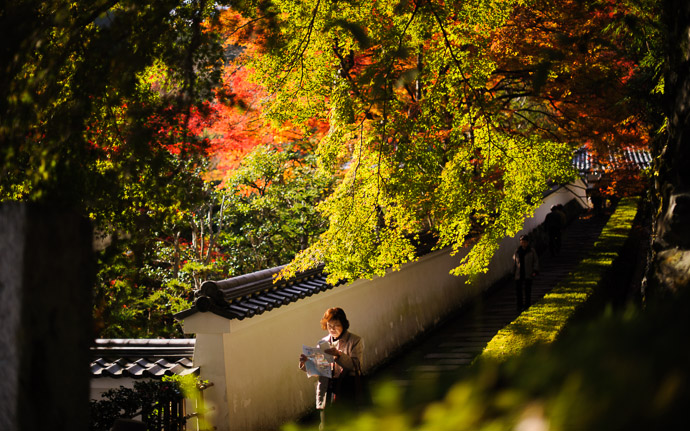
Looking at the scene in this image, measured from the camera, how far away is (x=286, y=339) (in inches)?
386

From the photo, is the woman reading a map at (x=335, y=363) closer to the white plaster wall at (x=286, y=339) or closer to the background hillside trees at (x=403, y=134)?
the background hillside trees at (x=403, y=134)

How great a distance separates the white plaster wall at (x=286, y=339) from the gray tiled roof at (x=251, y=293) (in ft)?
0.71

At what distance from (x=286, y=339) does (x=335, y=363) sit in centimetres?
377

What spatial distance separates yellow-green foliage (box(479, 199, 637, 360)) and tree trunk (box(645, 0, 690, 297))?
3.88 ft

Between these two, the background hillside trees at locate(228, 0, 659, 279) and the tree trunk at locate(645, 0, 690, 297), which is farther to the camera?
the background hillside trees at locate(228, 0, 659, 279)

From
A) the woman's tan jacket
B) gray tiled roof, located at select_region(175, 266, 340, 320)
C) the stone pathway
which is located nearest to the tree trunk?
the stone pathway

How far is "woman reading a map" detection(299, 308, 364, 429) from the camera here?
20.2 feet

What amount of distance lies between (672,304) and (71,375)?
1.64m

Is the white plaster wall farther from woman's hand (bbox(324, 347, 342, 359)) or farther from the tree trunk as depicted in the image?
the tree trunk

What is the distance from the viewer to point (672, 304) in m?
1.18

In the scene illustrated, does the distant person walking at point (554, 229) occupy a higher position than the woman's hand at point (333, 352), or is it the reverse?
the distant person walking at point (554, 229)

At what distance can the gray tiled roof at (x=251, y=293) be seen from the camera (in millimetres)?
8117

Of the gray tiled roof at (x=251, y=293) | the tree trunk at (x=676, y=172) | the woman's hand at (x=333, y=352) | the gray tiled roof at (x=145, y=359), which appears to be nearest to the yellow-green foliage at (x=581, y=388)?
the tree trunk at (x=676, y=172)

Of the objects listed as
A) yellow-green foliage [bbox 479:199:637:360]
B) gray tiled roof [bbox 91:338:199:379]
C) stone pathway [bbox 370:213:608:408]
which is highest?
yellow-green foliage [bbox 479:199:637:360]
